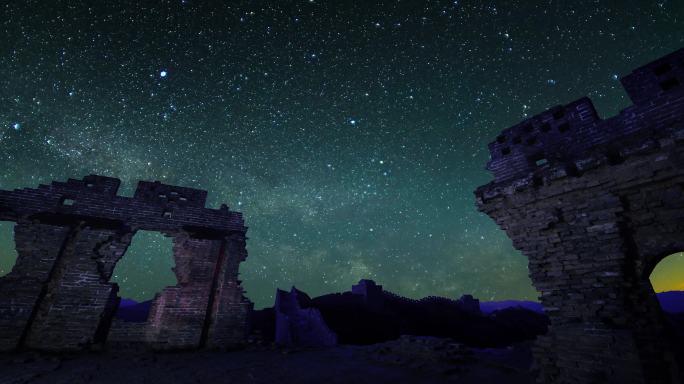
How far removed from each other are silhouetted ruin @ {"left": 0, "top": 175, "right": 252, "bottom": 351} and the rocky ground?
2.05 feet

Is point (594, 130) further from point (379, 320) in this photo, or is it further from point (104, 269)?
point (379, 320)

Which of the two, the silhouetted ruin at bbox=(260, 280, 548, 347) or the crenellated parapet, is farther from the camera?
the silhouetted ruin at bbox=(260, 280, 548, 347)

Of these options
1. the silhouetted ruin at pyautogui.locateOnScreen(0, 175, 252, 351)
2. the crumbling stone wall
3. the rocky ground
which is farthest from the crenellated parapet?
the silhouetted ruin at pyautogui.locateOnScreen(0, 175, 252, 351)

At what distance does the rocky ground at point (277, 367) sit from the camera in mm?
6215

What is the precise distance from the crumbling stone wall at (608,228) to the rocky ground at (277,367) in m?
1.93

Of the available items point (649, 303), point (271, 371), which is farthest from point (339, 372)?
point (649, 303)

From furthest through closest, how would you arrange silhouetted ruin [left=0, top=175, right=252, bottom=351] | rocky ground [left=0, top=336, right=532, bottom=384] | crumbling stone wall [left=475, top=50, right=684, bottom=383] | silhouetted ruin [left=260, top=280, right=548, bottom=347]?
1. silhouetted ruin [left=260, top=280, right=548, bottom=347]
2. silhouetted ruin [left=0, top=175, right=252, bottom=351]
3. rocky ground [left=0, top=336, right=532, bottom=384]
4. crumbling stone wall [left=475, top=50, right=684, bottom=383]

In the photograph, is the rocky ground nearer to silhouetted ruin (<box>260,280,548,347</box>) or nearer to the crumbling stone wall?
the crumbling stone wall

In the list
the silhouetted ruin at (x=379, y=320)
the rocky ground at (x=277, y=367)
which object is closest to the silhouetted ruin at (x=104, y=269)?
the rocky ground at (x=277, y=367)

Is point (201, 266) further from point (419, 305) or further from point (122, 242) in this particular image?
point (419, 305)

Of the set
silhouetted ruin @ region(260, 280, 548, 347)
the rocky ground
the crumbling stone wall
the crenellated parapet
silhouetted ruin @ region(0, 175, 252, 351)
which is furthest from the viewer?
silhouetted ruin @ region(260, 280, 548, 347)

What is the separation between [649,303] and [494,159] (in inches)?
143

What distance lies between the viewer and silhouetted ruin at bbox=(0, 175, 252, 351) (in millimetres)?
8227

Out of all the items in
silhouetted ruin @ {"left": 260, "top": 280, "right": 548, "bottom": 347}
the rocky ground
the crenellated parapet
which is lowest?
the rocky ground
